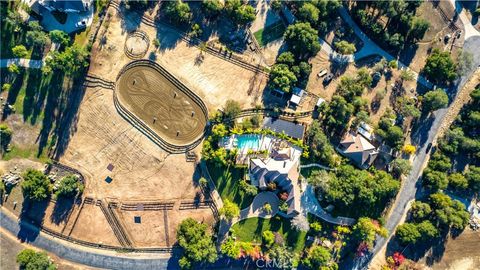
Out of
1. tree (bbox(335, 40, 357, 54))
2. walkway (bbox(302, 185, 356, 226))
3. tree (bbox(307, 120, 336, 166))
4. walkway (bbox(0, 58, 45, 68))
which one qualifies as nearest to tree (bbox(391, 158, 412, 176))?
tree (bbox(307, 120, 336, 166))

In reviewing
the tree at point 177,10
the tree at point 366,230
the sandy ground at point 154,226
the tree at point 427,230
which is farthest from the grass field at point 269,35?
the tree at point 427,230

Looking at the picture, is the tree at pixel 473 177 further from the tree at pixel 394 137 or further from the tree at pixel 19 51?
the tree at pixel 19 51

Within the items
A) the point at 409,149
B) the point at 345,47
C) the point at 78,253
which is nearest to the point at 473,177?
the point at 409,149

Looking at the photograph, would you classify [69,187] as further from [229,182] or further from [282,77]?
[282,77]

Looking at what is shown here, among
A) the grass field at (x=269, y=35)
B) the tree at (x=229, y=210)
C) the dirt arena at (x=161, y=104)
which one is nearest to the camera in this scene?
the tree at (x=229, y=210)

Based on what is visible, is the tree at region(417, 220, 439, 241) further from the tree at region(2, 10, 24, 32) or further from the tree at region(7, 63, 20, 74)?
the tree at region(2, 10, 24, 32)
